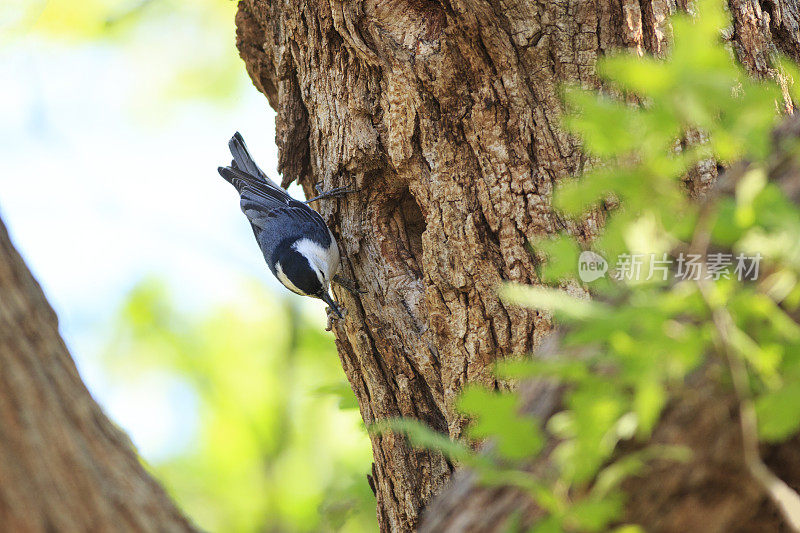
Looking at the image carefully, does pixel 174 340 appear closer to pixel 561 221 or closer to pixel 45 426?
pixel 561 221

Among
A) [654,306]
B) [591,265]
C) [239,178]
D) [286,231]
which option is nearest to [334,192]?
[286,231]

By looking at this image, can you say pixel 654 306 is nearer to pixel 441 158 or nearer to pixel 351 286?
pixel 441 158

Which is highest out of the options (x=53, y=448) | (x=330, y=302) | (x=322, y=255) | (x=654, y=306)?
(x=322, y=255)

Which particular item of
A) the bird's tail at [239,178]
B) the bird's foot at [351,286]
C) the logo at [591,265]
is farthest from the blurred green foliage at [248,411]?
the logo at [591,265]

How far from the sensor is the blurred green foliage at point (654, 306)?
107cm

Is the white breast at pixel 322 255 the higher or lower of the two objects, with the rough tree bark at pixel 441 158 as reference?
higher

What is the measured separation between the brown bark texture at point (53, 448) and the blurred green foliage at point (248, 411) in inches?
217

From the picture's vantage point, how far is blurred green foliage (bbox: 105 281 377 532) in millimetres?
7227

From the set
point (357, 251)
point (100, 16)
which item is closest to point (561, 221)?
point (357, 251)

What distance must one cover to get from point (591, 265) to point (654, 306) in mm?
789

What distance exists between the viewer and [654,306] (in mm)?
1113

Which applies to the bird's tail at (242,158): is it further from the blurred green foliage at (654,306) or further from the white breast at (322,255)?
the blurred green foliage at (654,306)

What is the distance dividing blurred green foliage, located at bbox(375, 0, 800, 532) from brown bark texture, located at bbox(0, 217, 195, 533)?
0.59m

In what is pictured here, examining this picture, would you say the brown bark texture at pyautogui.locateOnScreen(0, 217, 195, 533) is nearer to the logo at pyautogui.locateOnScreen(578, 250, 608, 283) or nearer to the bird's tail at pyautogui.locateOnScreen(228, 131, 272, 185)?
the logo at pyautogui.locateOnScreen(578, 250, 608, 283)
